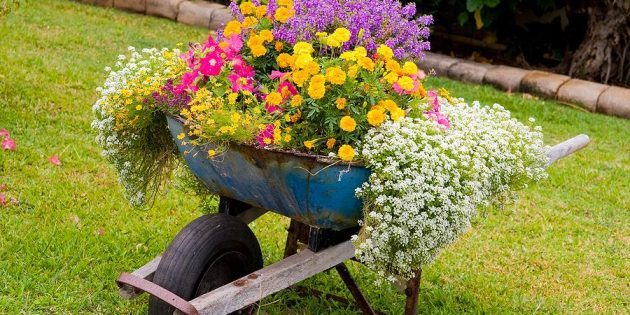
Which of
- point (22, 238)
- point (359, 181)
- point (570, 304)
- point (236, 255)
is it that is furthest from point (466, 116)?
point (22, 238)

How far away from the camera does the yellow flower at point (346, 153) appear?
2.43 m

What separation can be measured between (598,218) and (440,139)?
2.50m

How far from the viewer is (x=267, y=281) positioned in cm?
261

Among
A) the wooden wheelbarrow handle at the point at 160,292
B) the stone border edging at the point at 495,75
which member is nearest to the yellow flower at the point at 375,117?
the wooden wheelbarrow handle at the point at 160,292

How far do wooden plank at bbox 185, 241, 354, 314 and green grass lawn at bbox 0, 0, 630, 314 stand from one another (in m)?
0.43

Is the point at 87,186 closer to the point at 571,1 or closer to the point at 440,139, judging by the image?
the point at 440,139

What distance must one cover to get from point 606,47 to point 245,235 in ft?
18.4

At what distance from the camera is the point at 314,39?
2768 millimetres

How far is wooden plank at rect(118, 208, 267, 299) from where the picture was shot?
2701 mm

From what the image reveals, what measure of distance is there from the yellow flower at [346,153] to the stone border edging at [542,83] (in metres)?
5.21

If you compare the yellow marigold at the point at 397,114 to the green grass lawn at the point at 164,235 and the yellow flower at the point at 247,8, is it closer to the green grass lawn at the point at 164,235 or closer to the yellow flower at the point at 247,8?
the yellow flower at the point at 247,8

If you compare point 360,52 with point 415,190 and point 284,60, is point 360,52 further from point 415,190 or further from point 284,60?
point 415,190

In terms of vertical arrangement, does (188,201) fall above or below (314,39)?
below

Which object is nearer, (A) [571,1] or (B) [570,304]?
(B) [570,304]
